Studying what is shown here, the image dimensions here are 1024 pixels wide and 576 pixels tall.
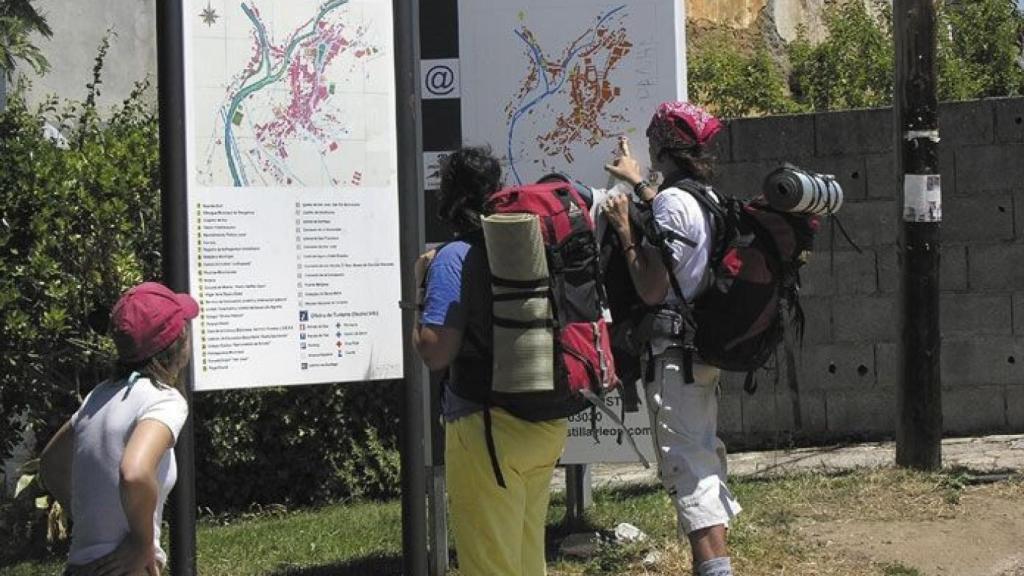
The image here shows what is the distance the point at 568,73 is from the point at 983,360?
13.3 ft

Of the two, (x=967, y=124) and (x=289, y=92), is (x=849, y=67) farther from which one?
(x=289, y=92)

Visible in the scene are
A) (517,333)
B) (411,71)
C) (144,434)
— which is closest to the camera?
(144,434)

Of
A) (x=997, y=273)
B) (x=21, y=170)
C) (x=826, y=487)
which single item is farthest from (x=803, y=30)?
(x=21, y=170)

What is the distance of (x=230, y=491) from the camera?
8.45m

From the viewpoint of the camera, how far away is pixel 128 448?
2.99 m

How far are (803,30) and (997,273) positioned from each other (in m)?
7.14

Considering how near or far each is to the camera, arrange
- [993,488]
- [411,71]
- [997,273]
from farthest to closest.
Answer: [997,273], [993,488], [411,71]

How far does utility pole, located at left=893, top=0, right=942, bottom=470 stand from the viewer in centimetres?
702

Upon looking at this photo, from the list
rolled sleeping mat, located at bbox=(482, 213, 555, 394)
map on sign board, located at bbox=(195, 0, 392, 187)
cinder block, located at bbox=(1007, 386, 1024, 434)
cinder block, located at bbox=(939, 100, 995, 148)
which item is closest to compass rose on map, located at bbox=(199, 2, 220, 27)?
map on sign board, located at bbox=(195, 0, 392, 187)

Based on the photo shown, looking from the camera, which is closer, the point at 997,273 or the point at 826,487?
the point at 826,487

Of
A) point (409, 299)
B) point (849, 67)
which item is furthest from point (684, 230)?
point (849, 67)

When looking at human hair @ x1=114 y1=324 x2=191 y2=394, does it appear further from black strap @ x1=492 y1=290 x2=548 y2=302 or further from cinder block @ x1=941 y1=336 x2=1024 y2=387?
cinder block @ x1=941 y1=336 x2=1024 y2=387

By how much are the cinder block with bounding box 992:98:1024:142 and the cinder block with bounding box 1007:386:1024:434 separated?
5.34 feet

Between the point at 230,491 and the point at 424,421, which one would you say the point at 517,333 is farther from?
the point at 230,491
